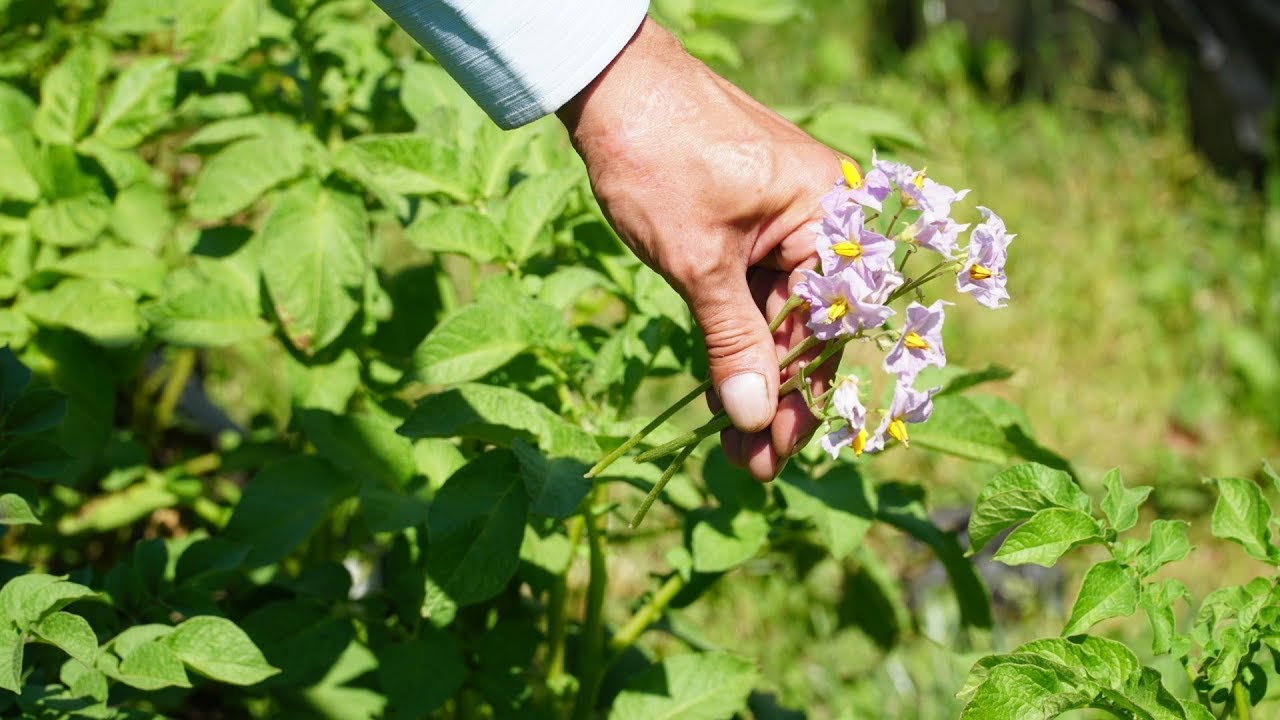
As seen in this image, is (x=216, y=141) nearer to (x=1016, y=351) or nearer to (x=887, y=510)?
(x=887, y=510)

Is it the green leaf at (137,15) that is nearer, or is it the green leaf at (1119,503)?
the green leaf at (1119,503)

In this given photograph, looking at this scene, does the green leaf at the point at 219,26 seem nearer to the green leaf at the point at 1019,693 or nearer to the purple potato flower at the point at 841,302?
the purple potato flower at the point at 841,302

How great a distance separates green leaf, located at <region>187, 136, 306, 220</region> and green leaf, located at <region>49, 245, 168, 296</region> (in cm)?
15

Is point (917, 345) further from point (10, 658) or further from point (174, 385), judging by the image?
point (174, 385)

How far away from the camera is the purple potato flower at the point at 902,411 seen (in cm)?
100

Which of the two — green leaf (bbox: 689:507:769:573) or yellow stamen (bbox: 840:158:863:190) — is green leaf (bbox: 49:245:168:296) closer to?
green leaf (bbox: 689:507:769:573)

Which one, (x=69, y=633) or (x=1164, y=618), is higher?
(x=69, y=633)

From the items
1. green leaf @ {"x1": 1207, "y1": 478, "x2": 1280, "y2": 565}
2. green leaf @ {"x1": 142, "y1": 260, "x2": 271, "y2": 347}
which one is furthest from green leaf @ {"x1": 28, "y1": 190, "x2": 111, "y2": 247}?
green leaf @ {"x1": 1207, "y1": 478, "x2": 1280, "y2": 565}

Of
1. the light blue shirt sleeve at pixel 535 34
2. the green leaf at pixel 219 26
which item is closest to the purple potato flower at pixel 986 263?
the light blue shirt sleeve at pixel 535 34

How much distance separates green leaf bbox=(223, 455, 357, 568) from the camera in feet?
4.68

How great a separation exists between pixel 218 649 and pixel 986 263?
32.3 inches

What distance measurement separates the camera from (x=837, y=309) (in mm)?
998

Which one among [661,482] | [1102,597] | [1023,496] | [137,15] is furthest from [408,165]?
[1102,597]

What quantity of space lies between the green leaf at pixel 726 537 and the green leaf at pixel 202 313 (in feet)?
2.05
